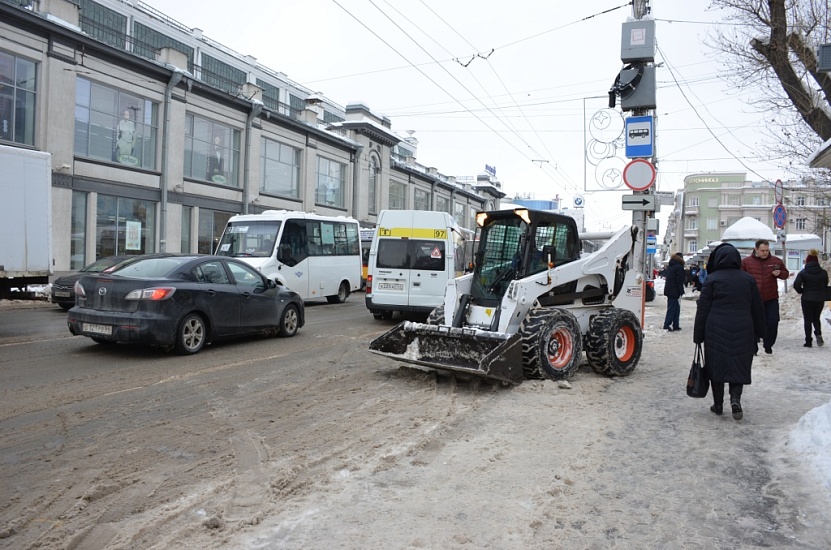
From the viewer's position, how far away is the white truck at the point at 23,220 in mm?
10922

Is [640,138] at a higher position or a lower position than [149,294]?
higher

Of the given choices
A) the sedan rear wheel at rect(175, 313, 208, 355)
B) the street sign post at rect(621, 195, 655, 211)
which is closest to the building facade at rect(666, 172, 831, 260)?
the street sign post at rect(621, 195, 655, 211)

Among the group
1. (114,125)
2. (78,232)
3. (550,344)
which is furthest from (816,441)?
(114,125)

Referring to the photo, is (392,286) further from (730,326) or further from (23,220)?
(730,326)

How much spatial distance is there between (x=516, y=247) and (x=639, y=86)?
16.2ft

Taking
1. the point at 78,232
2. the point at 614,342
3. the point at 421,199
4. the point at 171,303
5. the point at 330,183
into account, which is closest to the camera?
the point at 614,342

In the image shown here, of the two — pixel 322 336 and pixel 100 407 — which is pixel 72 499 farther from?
pixel 322 336

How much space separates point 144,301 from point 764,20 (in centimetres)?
1149

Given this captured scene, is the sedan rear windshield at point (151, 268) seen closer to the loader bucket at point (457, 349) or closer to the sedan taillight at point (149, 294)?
the sedan taillight at point (149, 294)

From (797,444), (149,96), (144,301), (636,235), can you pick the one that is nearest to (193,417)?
(144,301)

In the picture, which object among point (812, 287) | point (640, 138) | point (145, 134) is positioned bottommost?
point (812, 287)

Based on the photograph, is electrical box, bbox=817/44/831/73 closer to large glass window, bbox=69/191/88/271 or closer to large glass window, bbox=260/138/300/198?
large glass window, bbox=69/191/88/271

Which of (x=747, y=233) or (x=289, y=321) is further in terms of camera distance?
(x=747, y=233)

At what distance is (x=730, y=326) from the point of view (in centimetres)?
601
